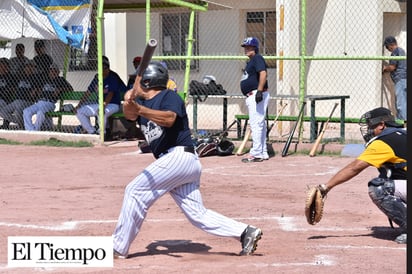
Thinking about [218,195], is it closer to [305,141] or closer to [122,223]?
[122,223]

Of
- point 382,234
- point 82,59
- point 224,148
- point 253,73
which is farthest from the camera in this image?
point 82,59

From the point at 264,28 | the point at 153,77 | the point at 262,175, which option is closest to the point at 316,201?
the point at 153,77

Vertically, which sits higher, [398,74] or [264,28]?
[264,28]

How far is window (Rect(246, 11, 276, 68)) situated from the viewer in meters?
19.3

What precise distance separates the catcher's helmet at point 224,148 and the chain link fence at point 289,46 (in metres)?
1.90

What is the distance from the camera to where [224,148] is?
48.4 feet

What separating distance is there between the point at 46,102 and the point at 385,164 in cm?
1091

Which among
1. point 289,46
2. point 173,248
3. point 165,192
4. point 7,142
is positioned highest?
point 289,46

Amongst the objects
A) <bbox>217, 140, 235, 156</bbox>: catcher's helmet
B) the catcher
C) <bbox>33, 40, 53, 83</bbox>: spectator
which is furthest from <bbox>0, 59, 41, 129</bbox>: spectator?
the catcher

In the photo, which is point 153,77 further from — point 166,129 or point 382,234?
point 382,234

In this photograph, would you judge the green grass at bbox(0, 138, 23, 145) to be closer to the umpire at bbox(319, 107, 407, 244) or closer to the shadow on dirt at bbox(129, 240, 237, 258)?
the shadow on dirt at bbox(129, 240, 237, 258)

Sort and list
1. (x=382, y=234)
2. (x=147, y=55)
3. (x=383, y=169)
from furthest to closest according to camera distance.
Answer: (x=382, y=234), (x=383, y=169), (x=147, y=55)

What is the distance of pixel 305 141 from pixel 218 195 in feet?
16.2

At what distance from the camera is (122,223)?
7.39 metres
